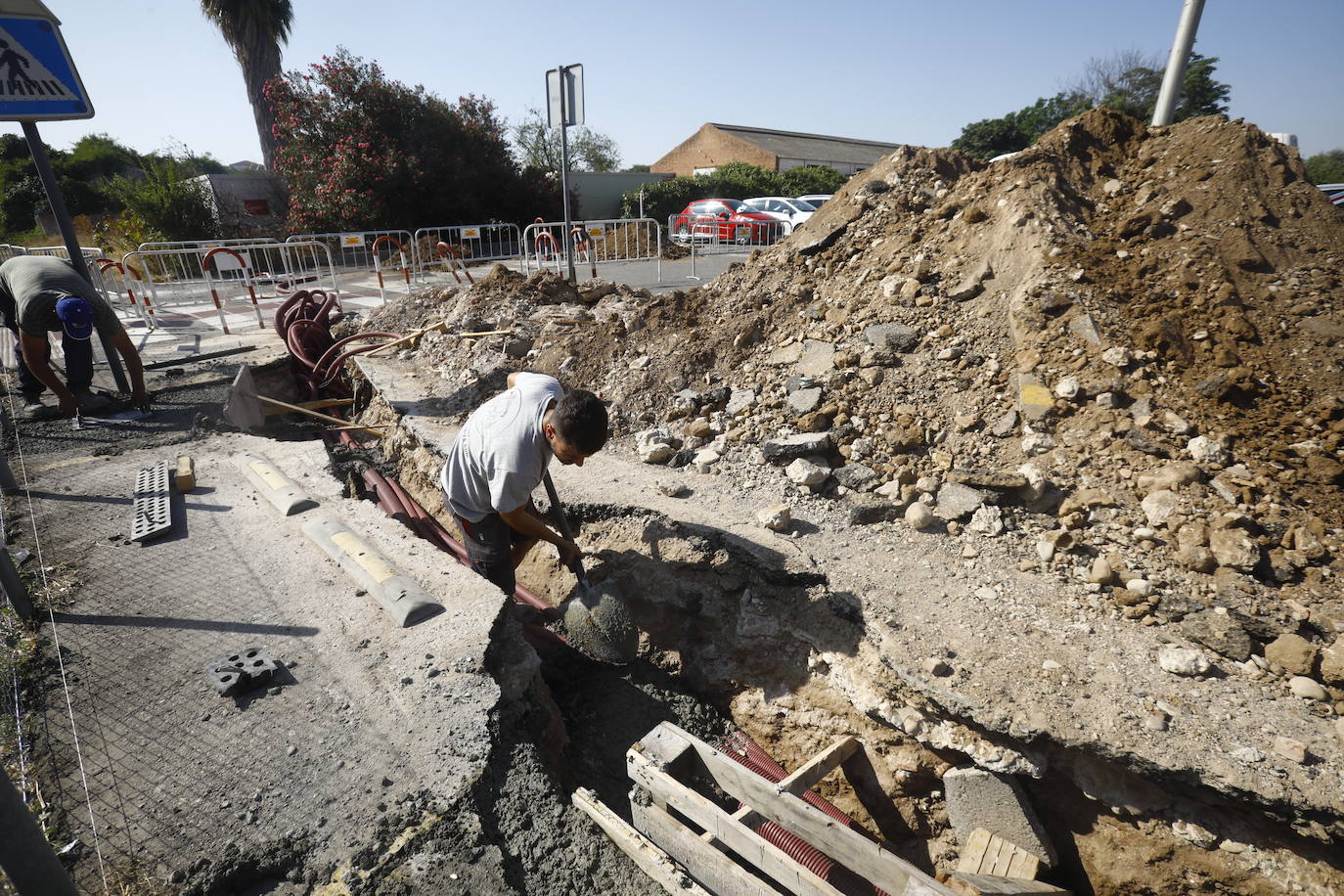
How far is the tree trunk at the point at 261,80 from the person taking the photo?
18.2 meters

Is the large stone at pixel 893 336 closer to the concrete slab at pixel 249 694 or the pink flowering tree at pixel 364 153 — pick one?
the concrete slab at pixel 249 694

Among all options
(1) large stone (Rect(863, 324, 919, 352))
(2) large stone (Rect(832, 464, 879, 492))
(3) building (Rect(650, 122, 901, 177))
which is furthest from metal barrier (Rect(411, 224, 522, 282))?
(3) building (Rect(650, 122, 901, 177))

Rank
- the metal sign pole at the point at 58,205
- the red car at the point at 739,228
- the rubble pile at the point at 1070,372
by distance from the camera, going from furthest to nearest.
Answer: the red car at the point at 739,228 → the metal sign pole at the point at 58,205 → the rubble pile at the point at 1070,372

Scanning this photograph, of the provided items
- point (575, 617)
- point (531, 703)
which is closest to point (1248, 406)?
point (575, 617)

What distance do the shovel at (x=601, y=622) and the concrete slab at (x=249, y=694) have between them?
20.3 inches

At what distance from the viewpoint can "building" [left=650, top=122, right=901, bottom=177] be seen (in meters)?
34.3

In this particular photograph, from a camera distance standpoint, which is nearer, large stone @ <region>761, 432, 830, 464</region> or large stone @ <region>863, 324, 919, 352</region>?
large stone @ <region>761, 432, 830, 464</region>

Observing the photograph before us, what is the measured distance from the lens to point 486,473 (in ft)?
9.98

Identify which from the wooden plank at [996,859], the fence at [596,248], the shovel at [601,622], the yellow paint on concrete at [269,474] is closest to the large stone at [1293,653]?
the wooden plank at [996,859]

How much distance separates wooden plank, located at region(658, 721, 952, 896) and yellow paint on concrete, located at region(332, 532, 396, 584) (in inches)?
61.8

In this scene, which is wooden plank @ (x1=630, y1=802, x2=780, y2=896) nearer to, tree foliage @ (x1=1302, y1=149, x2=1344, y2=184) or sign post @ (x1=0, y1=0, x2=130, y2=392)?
sign post @ (x1=0, y1=0, x2=130, y2=392)

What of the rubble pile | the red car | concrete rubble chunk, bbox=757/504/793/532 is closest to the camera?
the rubble pile

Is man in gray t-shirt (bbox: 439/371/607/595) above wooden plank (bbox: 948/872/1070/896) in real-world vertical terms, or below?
above

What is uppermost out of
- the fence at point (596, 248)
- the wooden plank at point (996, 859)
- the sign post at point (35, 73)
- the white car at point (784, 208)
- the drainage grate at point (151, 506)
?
the sign post at point (35, 73)
